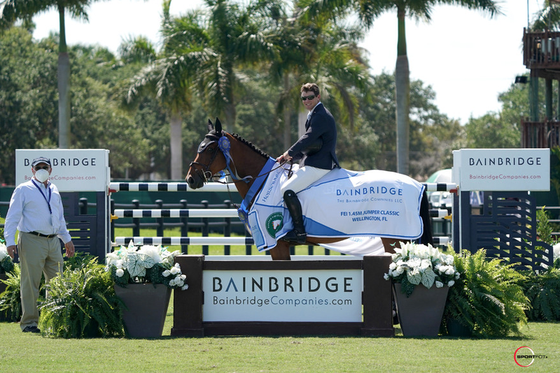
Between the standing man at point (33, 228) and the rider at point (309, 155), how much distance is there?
8.13 feet

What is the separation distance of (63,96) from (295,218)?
21263 mm

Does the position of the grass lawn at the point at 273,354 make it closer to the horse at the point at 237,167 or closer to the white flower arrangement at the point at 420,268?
the white flower arrangement at the point at 420,268

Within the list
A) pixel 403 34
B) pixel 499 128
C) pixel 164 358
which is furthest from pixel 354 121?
pixel 499 128

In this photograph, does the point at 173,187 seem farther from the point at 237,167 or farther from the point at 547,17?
the point at 547,17

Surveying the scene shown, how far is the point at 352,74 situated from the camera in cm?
2764

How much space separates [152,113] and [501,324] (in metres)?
48.2

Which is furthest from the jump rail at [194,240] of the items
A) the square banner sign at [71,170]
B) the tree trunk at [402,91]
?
the tree trunk at [402,91]

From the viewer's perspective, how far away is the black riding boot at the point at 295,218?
7.71 m

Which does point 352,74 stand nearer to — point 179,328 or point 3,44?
point 179,328

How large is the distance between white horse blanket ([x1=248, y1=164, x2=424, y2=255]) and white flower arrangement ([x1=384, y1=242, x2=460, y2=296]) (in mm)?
564

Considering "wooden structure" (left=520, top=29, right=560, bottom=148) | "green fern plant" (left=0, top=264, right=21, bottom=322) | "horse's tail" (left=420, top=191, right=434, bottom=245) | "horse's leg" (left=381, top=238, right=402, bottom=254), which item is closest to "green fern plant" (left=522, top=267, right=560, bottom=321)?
"horse's tail" (left=420, top=191, right=434, bottom=245)

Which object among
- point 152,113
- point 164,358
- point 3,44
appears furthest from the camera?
point 152,113

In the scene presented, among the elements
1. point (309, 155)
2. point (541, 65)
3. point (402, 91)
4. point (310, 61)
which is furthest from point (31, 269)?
point (310, 61)

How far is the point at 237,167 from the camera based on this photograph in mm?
8203
